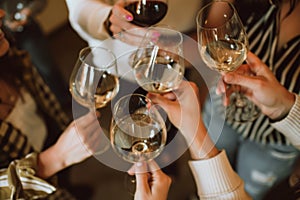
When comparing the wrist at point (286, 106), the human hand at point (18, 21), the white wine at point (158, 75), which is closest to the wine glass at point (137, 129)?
the white wine at point (158, 75)

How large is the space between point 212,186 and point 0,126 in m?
0.54

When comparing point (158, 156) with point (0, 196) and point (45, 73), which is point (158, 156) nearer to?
point (0, 196)

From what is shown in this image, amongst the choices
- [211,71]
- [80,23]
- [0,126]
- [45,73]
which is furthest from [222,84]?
[45,73]

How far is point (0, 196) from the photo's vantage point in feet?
3.76

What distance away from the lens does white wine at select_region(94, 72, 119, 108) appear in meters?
1.10

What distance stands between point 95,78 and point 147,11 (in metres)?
0.20

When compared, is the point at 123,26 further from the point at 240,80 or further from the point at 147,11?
the point at 240,80

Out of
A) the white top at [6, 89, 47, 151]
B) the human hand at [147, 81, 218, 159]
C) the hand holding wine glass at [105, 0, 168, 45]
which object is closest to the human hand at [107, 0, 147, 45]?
the hand holding wine glass at [105, 0, 168, 45]

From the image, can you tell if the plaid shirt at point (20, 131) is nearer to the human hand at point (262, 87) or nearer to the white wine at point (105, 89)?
the white wine at point (105, 89)

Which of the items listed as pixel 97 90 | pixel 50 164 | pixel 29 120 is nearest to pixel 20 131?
pixel 29 120

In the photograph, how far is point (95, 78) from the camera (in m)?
1.09

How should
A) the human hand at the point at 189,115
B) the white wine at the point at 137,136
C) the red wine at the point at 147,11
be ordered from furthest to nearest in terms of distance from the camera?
the red wine at the point at 147,11, the human hand at the point at 189,115, the white wine at the point at 137,136

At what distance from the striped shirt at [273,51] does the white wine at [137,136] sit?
0.49m

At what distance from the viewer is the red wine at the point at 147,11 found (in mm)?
1149
